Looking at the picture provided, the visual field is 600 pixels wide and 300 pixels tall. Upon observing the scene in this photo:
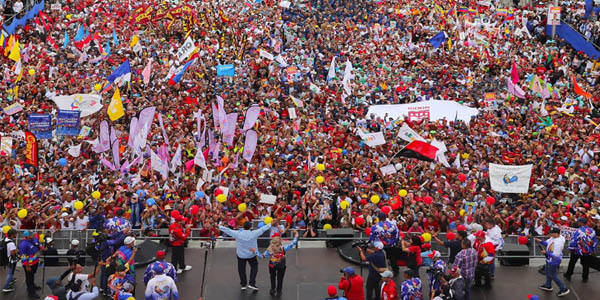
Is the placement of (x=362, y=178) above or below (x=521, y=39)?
below

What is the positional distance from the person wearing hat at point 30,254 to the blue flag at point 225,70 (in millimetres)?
14011

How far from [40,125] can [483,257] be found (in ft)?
40.5

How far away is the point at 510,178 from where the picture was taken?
18.6 meters

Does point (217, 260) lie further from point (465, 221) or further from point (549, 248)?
point (549, 248)

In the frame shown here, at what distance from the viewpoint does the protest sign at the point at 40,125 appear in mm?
20733

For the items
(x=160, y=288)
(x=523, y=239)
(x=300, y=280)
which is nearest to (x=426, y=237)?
(x=523, y=239)

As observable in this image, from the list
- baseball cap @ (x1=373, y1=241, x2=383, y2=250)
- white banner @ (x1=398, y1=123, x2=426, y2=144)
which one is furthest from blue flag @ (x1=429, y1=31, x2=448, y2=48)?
baseball cap @ (x1=373, y1=241, x2=383, y2=250)

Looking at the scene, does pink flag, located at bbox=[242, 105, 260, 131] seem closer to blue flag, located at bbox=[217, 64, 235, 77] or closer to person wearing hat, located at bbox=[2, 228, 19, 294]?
blue flag, located at bbox=[217, 64, 235, 77]

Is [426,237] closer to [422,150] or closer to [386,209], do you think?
[386,209]

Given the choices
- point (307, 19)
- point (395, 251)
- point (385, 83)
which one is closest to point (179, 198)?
point (395, 251)

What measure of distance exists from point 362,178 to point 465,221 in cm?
387

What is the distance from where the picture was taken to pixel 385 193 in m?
19.4

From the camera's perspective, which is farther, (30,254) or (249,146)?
(249,146)

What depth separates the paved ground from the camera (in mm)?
14766
